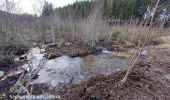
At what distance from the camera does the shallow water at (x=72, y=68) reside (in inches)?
278

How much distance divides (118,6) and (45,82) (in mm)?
28214

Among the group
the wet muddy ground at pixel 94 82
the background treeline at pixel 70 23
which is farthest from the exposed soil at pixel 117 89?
the background treeline at pixel 70 23

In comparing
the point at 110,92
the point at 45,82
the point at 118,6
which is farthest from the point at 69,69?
the point at 118,6

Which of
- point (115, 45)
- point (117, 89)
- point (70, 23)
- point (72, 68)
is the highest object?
point (70, 23)

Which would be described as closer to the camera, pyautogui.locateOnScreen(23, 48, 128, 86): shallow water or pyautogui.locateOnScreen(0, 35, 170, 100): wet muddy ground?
pyautogui.locateOnScreen(0, 35, 170, 100): wet muddy ground

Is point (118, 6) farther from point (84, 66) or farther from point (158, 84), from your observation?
point (158, 84)

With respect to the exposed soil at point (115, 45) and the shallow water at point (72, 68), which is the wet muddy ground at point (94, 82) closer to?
the shallow water at point (72, 68)

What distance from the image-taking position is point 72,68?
862cm

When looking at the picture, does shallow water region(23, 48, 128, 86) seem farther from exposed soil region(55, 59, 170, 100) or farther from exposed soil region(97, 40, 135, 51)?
exposed soil region(97, 40, 135, 51)

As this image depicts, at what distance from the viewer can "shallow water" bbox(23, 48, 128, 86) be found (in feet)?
23.2

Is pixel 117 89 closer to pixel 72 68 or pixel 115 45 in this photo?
pixel 72 68

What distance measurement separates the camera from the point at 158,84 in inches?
229

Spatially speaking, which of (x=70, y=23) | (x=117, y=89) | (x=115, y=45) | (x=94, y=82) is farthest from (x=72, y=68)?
(x=70, y=23)

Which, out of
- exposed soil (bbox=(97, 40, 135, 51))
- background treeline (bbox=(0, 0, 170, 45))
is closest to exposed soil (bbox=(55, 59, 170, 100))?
background treeline (bbox=(0, 0, 170, 45))
